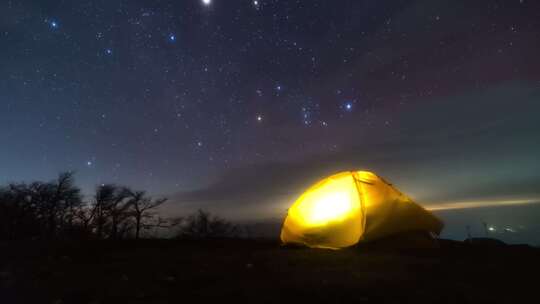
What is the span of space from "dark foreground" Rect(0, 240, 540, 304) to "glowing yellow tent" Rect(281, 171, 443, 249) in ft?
1.72

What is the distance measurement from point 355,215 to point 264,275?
3.85 m

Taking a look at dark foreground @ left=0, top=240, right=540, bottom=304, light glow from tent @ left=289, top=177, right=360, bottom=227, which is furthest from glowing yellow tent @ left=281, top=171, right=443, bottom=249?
dark foreground @ left=0, top=240, right=540, bottom=304

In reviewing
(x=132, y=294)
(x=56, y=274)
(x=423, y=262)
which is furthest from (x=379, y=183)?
(x=56, y=274)

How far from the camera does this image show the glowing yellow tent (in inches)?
304

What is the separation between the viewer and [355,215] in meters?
7.89

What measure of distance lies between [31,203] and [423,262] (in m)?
40.6

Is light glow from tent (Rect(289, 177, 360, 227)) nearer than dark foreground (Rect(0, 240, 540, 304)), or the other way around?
dark foreground (Rect(0, 240, 540, 304))

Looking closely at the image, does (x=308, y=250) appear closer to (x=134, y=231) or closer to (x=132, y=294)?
(x=132, y=294)

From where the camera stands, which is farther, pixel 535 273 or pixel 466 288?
pixel 535 273

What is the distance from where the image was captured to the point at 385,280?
4648 millimetres

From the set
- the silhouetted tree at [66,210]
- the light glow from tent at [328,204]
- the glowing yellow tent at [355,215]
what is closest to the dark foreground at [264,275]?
the glowing yellow tent at [355,215]

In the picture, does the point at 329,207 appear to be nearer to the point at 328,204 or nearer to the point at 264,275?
the point at 328,204

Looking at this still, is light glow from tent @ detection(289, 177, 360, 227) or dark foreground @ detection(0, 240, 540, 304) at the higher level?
light glow from tent @ detection(289, 177, 360, 227)

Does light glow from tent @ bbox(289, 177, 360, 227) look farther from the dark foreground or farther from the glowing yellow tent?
the dark foreground
